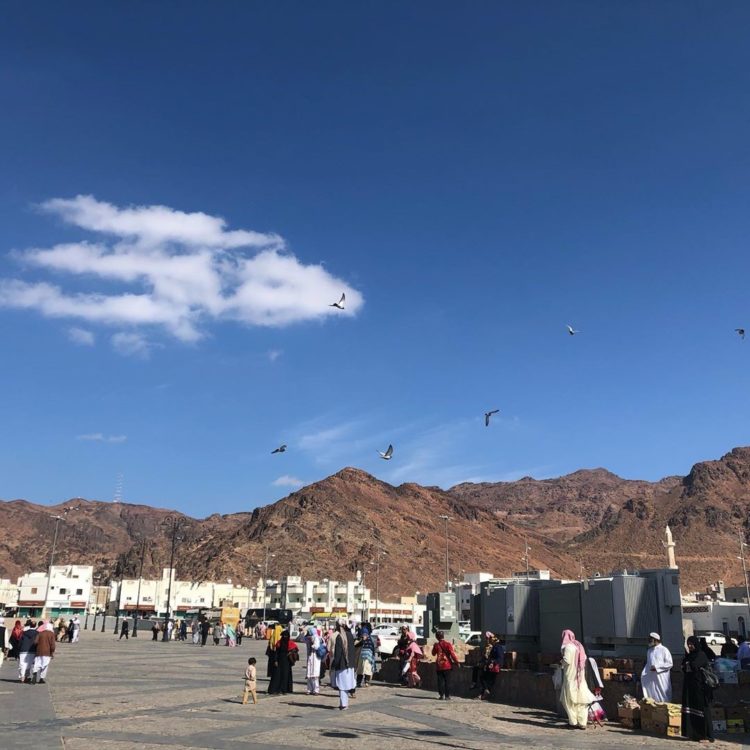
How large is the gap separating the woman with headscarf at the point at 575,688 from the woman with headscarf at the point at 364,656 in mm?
7511

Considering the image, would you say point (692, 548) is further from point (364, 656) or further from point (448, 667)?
point (448, 667)

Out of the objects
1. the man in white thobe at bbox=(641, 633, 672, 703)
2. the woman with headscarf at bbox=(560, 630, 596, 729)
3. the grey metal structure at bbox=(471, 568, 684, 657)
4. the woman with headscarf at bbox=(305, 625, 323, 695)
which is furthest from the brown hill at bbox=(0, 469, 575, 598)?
the man in white thobe at bbox=(641, 633, 672, 703)

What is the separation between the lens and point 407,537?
155m

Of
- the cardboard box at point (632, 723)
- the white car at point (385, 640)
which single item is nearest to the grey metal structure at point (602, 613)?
the cardboard box at point (632, 723)

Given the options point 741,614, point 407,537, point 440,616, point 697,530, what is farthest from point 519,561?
point 440,616

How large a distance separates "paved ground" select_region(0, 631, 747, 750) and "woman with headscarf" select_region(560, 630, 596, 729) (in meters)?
0.28

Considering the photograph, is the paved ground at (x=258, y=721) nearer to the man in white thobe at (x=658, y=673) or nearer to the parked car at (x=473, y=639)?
the man in white thobe at (x=658, y=673)

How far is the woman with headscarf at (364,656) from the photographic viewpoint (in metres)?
19.3

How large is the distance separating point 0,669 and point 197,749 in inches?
577

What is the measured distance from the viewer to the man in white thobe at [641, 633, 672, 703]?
1240 cm

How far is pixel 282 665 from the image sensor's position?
16859 millimetres

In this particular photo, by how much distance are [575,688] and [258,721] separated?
5197mm

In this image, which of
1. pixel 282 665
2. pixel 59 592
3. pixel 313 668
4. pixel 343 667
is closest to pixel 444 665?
pixel 343 667

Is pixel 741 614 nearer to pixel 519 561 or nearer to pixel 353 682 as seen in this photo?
pixel 353 682
